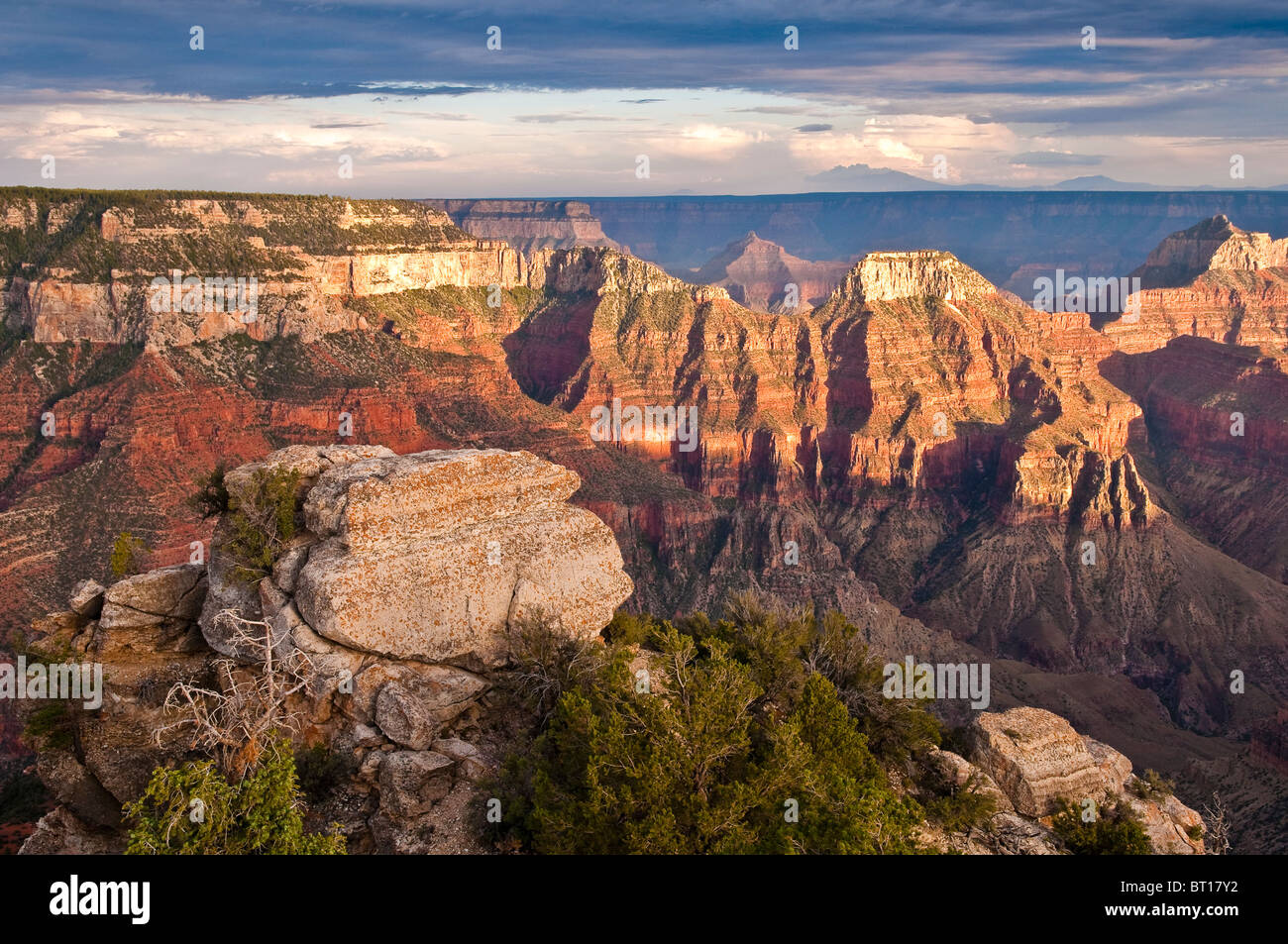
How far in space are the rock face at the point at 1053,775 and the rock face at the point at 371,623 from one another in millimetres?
10830

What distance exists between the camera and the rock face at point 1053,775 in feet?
76.9

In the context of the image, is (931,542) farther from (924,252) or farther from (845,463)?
(924,252)

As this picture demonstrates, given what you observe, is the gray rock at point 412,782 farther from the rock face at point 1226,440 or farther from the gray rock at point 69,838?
the rock face at point 1226,440

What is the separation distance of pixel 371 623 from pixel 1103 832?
17.2m

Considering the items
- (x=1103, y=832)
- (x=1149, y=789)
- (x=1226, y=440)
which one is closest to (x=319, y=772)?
(x=1103, y=832)

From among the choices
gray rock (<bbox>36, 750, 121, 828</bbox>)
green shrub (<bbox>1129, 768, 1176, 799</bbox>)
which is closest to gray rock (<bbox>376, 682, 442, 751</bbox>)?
gray rock (<bbox>36, 750, 121, 828</bbox>)

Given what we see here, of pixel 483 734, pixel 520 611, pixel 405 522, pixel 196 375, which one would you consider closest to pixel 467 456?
pixel 405 522

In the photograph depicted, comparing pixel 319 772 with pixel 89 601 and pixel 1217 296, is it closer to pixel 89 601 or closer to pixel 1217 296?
pixel 89 601

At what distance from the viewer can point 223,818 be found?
15.5 meters

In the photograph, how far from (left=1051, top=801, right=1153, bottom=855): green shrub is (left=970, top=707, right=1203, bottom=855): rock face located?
0.81 m

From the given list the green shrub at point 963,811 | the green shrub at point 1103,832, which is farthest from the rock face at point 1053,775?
the green shrub at point 963,811

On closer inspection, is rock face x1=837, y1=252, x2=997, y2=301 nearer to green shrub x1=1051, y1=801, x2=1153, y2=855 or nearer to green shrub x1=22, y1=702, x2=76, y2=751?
green shrub x1=1051, y1=801, x2=1153, y2=855

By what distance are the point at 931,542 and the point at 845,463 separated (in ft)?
47.7

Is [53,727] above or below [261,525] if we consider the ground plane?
below
